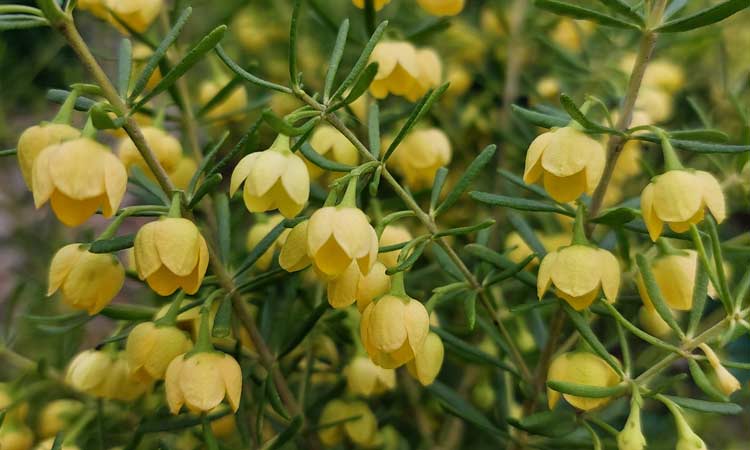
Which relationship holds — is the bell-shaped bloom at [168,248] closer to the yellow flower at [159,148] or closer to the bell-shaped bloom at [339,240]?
the bell-shaped bloom at [339,240]

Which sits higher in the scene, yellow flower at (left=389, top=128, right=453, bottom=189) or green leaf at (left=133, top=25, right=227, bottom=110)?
green leaf at (left=133, top=25, right=227, bottom=110)

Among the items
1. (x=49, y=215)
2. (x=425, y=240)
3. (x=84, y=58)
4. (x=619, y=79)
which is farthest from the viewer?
(x=49, y=215)

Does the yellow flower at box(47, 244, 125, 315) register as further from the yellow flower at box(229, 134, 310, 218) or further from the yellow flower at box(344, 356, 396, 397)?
the yellow flower at box(344, 356, 396, 397)

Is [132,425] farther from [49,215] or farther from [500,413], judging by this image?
[49,215]

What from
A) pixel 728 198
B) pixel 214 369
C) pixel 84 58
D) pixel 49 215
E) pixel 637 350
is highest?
pixel 84 58

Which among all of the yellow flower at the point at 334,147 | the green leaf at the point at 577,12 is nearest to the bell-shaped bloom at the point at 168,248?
the yellow flower at the point at 334,147

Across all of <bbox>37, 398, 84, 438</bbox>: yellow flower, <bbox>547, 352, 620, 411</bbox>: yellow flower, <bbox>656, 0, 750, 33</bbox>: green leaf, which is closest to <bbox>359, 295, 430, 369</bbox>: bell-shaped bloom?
<bbox>547, 352, 620, 411</bbox>: yellow flower

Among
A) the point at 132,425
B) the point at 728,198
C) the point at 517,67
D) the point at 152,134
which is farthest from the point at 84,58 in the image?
the point at 728,198
